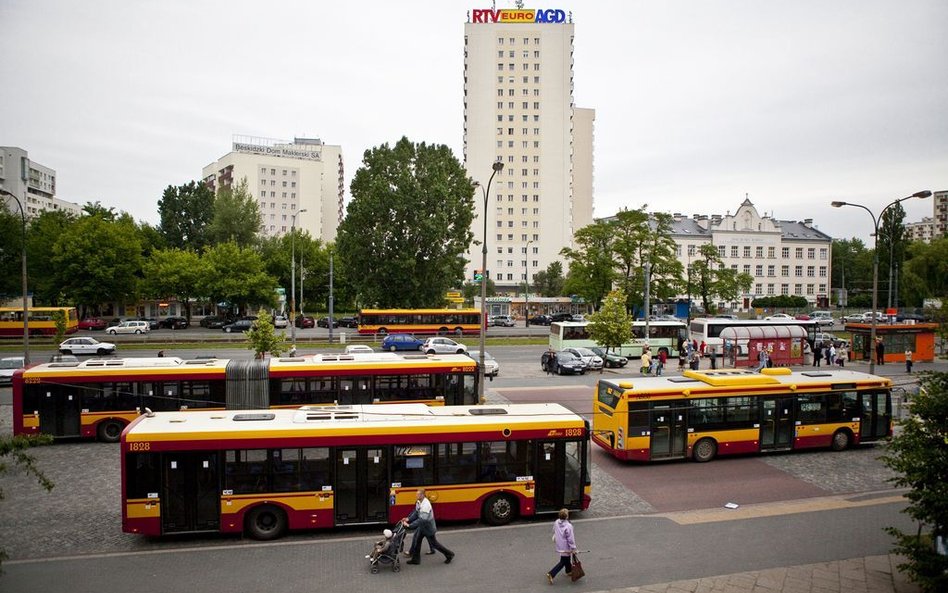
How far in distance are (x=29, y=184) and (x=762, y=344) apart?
5578 inches

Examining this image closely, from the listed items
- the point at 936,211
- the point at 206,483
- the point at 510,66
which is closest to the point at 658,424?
the point at 206,483

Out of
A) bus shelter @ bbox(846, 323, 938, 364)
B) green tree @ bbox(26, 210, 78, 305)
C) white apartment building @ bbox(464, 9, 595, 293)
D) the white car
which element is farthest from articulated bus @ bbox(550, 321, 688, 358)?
white apartment building @ bbox(464, 9, 595, 293)

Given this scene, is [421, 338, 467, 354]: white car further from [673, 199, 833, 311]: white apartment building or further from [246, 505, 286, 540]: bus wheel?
[673, 199, 833, 311]: white apartment building

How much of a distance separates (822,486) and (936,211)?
184 meters

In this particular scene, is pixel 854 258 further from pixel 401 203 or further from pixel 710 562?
pixel 710 562

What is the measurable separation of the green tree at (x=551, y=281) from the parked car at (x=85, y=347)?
2539 inches

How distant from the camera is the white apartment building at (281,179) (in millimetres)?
121375

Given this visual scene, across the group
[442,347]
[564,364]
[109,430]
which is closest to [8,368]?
[109,430]

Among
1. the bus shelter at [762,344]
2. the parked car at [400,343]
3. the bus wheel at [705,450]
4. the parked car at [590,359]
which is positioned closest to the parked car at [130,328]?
the parked car at [400,343]

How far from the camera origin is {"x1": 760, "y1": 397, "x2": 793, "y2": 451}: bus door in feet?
60.9

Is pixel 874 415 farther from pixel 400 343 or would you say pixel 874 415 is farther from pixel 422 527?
pixel 400 343

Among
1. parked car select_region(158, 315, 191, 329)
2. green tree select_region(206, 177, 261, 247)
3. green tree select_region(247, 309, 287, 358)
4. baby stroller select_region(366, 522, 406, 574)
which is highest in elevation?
green tree select_region(206, 177, 261, 247)

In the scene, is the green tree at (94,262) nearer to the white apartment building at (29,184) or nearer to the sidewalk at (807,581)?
the white apartment building at (29,184)

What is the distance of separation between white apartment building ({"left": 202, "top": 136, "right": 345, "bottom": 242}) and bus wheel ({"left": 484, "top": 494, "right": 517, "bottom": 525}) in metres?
111
